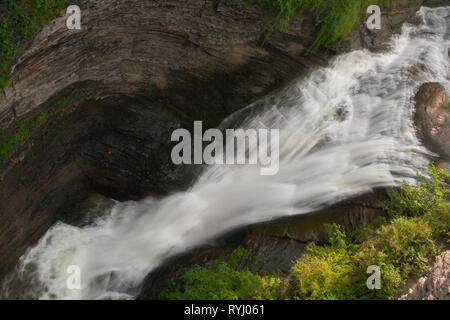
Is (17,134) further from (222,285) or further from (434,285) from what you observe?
(434,285)

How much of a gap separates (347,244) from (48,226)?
5.15 m

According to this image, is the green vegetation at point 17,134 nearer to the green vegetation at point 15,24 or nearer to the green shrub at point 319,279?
the green vegetation at point 15,24

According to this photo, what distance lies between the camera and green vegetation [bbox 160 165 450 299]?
4.76 metres

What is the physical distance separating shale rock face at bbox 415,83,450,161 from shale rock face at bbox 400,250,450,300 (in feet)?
7.82

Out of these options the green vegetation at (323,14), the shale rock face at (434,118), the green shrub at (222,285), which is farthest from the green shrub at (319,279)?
the green vegetation at (323,14)

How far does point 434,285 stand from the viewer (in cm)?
468

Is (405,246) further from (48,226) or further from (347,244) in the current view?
(48,226)

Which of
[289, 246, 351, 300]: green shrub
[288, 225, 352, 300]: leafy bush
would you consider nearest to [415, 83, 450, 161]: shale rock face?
[288, 225, 352, 300]: leafy bush

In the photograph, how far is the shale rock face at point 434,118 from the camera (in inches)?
263

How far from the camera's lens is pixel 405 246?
5.09 metres

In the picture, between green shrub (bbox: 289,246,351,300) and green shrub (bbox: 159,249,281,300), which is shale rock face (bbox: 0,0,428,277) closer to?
green shrub (bbox: 159,249,281,300)

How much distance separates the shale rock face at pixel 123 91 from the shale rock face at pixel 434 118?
85.5 inches

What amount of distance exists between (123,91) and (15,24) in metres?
2.16
